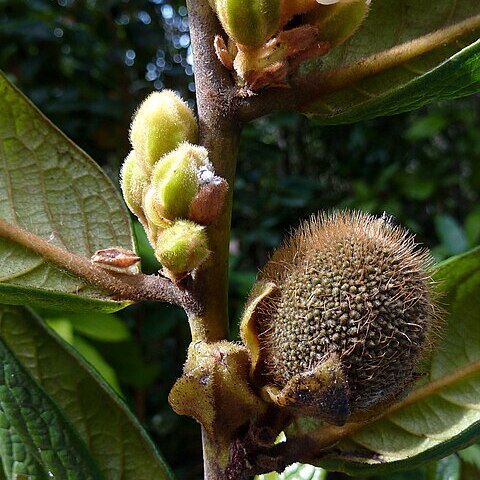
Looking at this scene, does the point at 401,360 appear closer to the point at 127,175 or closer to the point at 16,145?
the point at 127,175

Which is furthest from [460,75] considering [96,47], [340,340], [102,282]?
[96,47]

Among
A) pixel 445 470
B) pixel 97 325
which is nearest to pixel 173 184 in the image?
pixel 445 470

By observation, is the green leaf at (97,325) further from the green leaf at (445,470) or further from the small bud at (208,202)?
the small bud at (208,202)

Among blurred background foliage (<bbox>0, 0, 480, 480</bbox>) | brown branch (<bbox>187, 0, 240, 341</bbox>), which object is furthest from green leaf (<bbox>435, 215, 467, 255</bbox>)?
brown branch (<bbox>187, 0, 240, 341</bbox>)

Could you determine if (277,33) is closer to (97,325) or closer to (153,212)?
(153,212)

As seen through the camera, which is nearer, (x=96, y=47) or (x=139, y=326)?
(x=139, y=326)

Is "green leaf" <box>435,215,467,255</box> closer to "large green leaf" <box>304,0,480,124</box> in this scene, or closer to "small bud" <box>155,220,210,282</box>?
"large green leaf" <box>304,0,480,124</box>

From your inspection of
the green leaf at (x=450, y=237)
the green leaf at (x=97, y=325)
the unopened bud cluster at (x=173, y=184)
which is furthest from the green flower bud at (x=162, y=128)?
the green leaf at (x=450, y=237)
